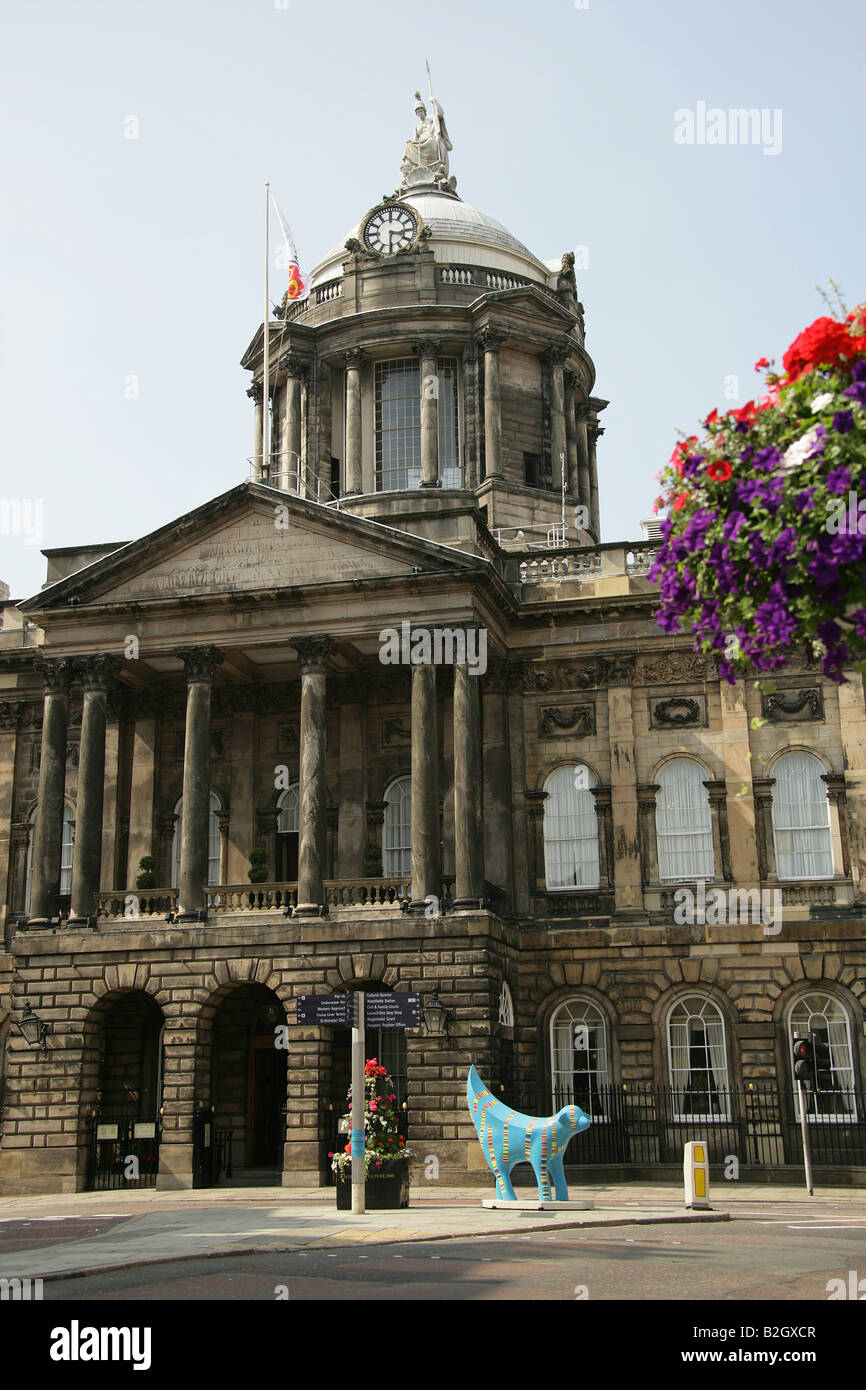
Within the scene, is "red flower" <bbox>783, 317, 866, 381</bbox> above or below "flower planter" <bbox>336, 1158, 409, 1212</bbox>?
above

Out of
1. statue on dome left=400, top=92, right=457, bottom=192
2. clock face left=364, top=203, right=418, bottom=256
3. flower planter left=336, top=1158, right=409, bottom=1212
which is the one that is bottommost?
flower planter left=336, top=1158, right=409, bottom=1212

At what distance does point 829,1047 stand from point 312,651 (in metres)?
14.3

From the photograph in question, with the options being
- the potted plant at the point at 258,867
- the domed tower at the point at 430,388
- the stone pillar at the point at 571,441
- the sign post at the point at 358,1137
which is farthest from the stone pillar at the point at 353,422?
the sign post at the point at 358,1137

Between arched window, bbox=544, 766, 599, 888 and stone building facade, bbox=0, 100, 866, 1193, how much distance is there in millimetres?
74

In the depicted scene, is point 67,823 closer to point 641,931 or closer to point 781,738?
point 641,931

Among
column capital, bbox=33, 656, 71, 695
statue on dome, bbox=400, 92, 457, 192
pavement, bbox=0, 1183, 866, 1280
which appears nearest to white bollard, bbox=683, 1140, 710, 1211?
pavement, bbox=0, 1183, 866, 1280

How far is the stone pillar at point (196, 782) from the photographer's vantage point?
31.9m

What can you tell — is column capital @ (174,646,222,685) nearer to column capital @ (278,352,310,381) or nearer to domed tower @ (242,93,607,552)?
domed tower @ (242,93,607,552)

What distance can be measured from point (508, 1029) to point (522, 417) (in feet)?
67.3

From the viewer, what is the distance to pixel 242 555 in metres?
33.7

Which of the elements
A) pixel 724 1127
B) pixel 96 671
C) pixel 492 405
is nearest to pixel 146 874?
pixel 96 671

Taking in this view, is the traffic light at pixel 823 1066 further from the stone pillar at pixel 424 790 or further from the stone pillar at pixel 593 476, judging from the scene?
the stone pillar at pixel 593 476

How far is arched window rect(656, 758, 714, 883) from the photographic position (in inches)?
1334

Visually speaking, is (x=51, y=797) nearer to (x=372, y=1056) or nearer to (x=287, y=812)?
(x=287, y=812)
